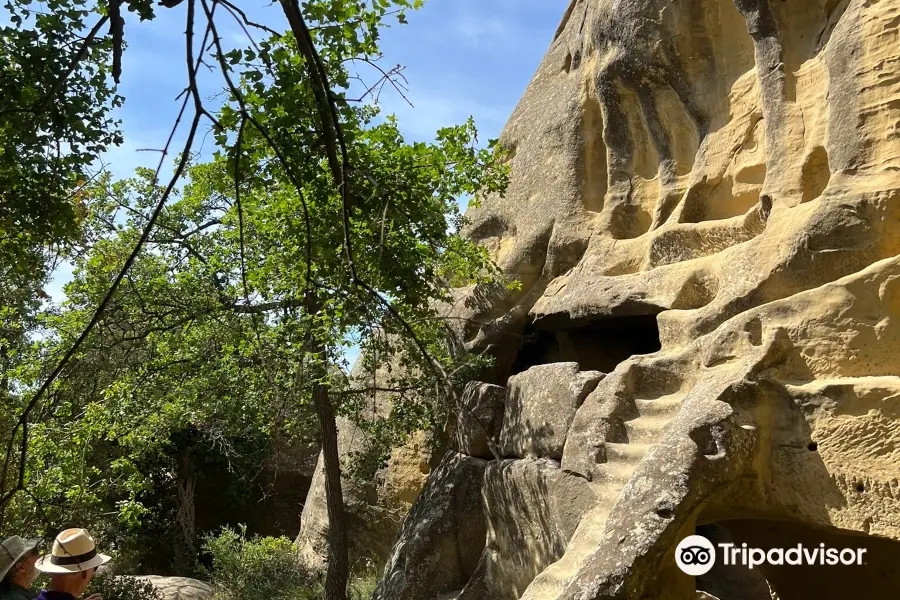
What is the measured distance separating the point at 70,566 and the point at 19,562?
0.73 ft

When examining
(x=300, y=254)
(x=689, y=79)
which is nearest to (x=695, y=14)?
(x=689, y=79)

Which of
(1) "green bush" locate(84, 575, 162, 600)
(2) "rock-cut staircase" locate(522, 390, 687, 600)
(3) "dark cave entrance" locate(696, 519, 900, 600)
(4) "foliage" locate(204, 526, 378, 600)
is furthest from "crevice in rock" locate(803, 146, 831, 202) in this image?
(1) "green bush" locate(84, 575, 162, 600)

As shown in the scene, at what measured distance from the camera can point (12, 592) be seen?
10.7ft

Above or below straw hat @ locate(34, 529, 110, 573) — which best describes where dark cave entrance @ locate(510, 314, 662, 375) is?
above

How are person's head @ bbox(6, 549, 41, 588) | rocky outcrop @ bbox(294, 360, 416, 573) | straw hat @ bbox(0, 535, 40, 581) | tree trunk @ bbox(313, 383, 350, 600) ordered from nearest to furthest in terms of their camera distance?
straw hat @ bbox(0, 535, 40, 581) < person's head @ bbox(6, 549, 41, 588) < tree trunk @ bbox(313, 383, 350, 600) < rocky outcrop @ bbox(294, 360, 416, 573)

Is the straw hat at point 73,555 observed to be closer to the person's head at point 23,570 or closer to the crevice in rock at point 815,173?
the person's head at point 23,570

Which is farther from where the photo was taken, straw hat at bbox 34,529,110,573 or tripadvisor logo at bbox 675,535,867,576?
tripadvisor logo at bbox 675,535,867,576

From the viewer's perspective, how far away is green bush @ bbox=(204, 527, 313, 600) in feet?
33.1

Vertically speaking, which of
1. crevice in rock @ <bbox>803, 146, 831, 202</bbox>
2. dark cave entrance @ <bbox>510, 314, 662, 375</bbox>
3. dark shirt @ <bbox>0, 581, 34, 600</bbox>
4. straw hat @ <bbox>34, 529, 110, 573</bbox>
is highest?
crevice in rock @ <bbox>803, 146, 831, 202</bbox>

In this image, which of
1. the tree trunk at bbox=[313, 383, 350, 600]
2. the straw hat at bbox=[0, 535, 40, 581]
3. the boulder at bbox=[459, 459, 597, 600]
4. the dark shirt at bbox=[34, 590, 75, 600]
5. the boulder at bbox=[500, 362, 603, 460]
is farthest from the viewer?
the tree trunk at bbox=[313, 383, 350, 600]

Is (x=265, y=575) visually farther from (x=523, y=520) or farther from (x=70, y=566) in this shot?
(x=70, y=566)

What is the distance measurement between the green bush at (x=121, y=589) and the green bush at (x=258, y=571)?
943 mm

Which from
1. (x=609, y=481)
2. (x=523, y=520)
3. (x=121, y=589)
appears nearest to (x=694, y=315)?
(x=609, y=481)

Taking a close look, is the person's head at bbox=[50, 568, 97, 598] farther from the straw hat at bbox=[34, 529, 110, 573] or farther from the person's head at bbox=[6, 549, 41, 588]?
the person's head at bbox=[6, 549, 41, 588]
